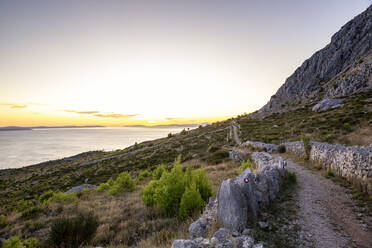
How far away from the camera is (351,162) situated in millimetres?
7840

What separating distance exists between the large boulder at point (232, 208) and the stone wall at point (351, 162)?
5784 millimetres

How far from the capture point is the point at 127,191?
13.7m

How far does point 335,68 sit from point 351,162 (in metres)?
81.6

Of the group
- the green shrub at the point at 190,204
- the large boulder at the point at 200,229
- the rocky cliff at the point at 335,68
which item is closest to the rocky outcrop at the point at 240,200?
the large boulder at the point at 200,229

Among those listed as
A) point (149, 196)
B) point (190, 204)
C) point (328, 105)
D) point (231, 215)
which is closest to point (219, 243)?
point (231, 215)

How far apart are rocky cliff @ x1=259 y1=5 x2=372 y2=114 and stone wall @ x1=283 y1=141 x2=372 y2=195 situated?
45599 mm

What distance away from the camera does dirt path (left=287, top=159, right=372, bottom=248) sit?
4.13m

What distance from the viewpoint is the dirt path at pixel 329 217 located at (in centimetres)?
413

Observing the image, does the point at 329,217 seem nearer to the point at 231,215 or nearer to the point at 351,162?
the point at 231,215

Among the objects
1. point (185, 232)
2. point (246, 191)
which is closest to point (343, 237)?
point (246, 191)

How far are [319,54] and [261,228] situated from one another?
100m

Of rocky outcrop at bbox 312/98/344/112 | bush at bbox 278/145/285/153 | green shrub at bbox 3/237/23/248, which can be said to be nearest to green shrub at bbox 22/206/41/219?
green shrub at bbox 3/237/23/248

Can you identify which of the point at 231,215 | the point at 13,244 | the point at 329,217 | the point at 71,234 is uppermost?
the point at 231,215

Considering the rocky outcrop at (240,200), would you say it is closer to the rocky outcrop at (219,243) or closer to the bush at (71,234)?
the rocky outcrop at (219,243)
